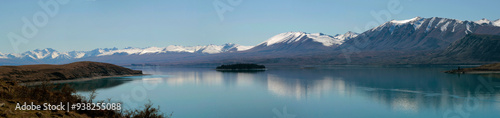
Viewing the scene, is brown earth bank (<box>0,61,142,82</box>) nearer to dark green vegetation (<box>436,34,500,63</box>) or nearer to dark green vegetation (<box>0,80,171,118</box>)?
dark green vegetation (<box>0,80,171,118</box>)

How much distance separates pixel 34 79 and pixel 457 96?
6031 centimetres

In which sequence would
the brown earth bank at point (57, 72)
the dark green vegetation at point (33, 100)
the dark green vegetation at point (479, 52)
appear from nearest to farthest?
1. the dark green vegetation at point (33, 100)
2. the brown earth bank at point (57, 72)
3. the dark green vegetation at point (479, 52)

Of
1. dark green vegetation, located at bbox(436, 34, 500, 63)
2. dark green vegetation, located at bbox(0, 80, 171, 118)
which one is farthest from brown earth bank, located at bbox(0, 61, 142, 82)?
dark green vegetation, located at bbox(436, 34, 500, 63)

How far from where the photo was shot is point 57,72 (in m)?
66.9

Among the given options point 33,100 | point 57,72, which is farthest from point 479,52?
point 33,100

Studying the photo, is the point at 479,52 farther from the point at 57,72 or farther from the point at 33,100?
the point at 33,100

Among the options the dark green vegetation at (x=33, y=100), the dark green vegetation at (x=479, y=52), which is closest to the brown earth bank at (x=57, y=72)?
the dark green vegetation at (x=33, y=100)

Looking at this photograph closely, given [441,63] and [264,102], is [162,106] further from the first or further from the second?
[441,63]

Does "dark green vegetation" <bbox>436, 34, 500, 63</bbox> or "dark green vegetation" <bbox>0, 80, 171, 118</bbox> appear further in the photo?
"dark green vegetation" <bbox>436, 34, 500, 63</bbox>

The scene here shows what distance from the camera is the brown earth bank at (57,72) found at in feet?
190

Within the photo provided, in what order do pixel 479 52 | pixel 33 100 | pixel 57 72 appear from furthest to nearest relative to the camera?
1. pixel 479 52
2. pixel 57 72
3. pixel 33 100

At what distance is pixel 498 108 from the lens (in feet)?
98.9

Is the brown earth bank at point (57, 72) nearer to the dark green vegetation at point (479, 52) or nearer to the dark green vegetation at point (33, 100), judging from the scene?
the dark green vegetation at point (33, 100)

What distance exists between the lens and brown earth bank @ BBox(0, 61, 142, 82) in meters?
57.9
